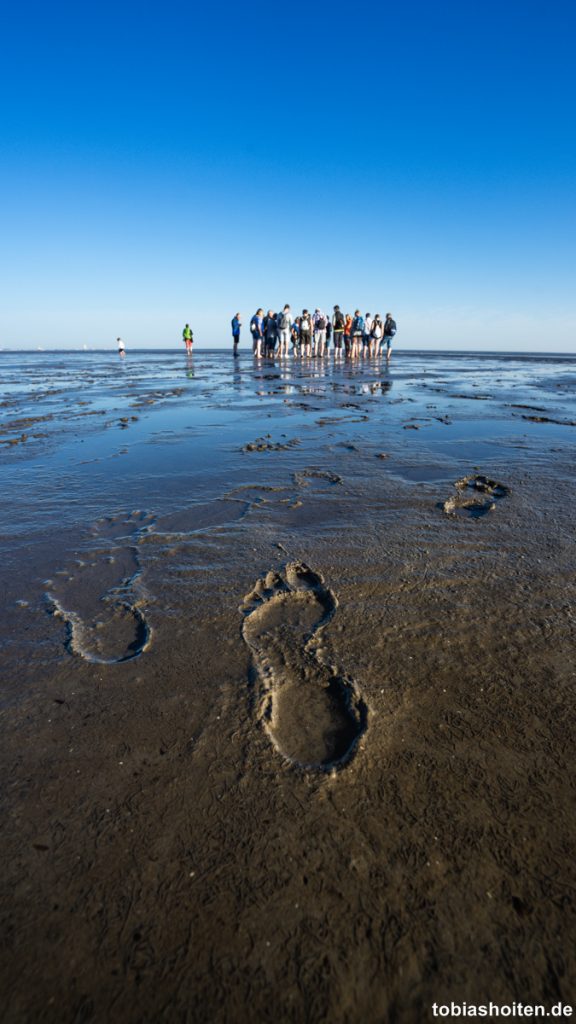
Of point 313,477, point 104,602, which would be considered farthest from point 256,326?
point 104,602

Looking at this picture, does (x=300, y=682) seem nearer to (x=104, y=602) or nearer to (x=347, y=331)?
(x=104, y=602)

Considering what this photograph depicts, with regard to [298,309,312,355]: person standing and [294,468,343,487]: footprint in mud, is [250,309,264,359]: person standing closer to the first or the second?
[298,309,312,355]: person standing

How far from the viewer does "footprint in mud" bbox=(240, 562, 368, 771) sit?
1.62 metres

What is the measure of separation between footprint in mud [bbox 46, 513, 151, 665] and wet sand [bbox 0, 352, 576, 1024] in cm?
2

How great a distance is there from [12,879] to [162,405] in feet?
32.6

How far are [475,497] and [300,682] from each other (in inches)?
113

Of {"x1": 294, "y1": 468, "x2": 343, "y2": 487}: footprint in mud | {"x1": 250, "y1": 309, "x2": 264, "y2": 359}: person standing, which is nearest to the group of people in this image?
{"x1": 250, "y1": 309, "x2": 264, "y2": 359}: person standing

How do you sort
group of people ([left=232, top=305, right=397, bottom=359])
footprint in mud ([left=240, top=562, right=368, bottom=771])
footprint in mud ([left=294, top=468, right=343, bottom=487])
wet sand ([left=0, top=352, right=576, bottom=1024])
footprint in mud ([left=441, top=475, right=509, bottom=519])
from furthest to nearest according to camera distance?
group of people ([left=232, top=305, right=397, bottom=359]) < footprint in mud ([left=294, top=468, right=343, bottom=487]) < footprint in mud ([left=441, top=475, right=509, bottom=519]) < footprint in mud ([left=240, top=562, right=368, bottom=771]) < wet sand ([left=0, top=352, right=576, bottom=1024])

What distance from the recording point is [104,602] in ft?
8.18

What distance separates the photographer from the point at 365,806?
1.36 metres

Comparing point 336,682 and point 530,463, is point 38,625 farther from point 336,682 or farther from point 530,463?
point 530,463

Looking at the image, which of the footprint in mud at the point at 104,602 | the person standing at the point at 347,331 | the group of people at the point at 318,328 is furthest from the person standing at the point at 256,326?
the footprint in mud at the point at 104,602

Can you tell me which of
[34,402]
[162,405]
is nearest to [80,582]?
[162,405]

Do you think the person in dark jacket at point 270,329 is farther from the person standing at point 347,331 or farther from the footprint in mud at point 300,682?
the footprint in mud at point 300,682
